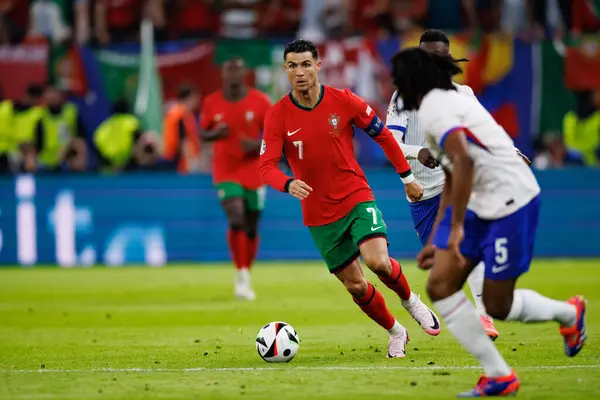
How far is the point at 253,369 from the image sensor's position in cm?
906

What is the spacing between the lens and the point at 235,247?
51.9 feet

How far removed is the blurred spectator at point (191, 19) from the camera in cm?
2469

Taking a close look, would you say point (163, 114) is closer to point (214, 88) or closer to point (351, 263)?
point (214, 88)

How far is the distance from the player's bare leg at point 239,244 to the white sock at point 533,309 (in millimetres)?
8147

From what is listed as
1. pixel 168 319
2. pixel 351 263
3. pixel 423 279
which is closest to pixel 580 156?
pixel 423 279

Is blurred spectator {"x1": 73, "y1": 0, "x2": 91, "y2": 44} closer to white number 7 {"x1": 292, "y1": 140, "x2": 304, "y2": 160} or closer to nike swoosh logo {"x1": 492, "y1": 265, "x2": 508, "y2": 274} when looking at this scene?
white number 7 {"x1": 292, "y1": 140, "x2": 304, "y2": 160}

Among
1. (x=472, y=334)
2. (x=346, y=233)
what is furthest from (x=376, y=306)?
(x=472, y=334)

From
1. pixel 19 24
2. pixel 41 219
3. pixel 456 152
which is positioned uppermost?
pixel 456 152

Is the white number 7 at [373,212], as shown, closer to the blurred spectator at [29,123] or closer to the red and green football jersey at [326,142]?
the red and green football jersey at [326,142]

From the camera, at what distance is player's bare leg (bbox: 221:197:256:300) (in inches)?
616

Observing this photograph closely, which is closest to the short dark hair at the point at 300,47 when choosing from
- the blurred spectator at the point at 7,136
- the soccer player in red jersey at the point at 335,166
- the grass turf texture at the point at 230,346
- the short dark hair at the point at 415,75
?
the soccer player in red jersey at the point at 335,166

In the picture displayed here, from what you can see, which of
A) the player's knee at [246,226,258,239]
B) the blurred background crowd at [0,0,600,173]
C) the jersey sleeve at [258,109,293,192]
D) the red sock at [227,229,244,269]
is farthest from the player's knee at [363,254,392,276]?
the blurred background crowd at [0,0,600,173]

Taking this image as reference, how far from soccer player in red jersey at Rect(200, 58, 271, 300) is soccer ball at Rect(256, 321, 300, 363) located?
6222 millimetres

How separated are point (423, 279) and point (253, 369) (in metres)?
8.68
